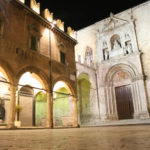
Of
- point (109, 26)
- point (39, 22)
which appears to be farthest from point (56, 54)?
point (109, 26)

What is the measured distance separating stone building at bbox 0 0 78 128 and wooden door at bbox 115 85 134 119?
23.0 ft

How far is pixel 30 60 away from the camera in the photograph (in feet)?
34.8

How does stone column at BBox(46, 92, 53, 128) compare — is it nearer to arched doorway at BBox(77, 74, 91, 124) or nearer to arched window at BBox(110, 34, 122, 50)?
arched doorway at BBox(77, 74, 91, 124)

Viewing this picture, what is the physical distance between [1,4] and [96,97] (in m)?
13.6

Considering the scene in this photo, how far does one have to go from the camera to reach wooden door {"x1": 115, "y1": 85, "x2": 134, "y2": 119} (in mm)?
17961

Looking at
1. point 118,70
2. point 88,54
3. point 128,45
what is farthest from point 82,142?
point 88,54

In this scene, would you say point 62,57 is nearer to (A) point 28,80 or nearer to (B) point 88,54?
(A) point 28,80

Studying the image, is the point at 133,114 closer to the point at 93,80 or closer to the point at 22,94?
the point at 93,80

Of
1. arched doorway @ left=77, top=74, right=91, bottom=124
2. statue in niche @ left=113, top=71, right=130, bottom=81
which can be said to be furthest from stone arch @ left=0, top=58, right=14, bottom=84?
statue in niche @ left=113, top=71, right=130, bottom=81

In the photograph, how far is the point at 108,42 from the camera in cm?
2050

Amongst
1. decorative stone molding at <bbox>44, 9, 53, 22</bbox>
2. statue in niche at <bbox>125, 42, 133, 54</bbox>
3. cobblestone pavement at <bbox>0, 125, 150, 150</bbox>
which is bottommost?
cobblestone pavement at <bbox>0, 125, 150, 150</bbox>

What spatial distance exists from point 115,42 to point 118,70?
136 inches

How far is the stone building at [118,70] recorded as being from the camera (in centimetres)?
1720

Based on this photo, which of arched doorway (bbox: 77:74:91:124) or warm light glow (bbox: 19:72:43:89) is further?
arched doorway (bbox: 77:74:91:124)
